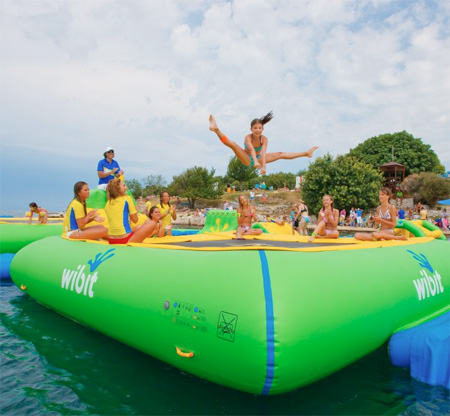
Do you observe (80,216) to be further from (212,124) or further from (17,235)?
(17,235)

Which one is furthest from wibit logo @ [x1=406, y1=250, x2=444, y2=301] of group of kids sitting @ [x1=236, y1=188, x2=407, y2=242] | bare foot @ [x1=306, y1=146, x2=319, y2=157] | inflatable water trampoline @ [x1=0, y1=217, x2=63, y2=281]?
inflatable water trampoline @ [x1=0, y1=217, x2=63, y2=281]

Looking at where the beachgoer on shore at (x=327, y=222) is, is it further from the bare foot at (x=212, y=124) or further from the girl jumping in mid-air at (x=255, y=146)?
the bare foot at (x=212, y=124)

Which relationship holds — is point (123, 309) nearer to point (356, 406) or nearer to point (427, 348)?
point (356, 406)

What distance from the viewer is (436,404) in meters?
3.15

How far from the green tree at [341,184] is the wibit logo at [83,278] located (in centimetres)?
2380

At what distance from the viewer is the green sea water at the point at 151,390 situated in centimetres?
304

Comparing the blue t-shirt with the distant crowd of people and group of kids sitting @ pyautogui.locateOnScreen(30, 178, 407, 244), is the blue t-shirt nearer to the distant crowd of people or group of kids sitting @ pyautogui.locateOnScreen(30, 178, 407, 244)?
the distant crowd of people

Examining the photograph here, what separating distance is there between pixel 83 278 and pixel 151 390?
5.13ft

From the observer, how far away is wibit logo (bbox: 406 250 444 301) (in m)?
4.02

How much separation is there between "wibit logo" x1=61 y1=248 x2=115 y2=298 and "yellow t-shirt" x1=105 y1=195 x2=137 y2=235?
43 cm

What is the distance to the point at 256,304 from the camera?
2633 mm

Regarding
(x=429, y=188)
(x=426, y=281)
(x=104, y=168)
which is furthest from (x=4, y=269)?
(x=429, y=188)

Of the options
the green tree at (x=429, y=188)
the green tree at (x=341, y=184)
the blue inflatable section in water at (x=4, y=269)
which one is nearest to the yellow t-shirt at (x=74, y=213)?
the blue inflatable section in water at (x=4, y=269)

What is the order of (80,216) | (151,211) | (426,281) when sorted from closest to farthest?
(426,281), (80,216), (151,211)
